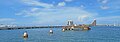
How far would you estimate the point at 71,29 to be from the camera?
165375 millimetres

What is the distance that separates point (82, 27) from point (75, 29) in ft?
22.7

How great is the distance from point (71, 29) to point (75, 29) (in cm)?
304

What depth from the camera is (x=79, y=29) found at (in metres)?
168

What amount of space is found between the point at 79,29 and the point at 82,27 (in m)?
2.91

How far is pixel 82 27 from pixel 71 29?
30.5 feet

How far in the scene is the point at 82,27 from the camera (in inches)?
6634

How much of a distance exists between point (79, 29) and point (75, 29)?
4.44m

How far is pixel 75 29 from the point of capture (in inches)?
6486
